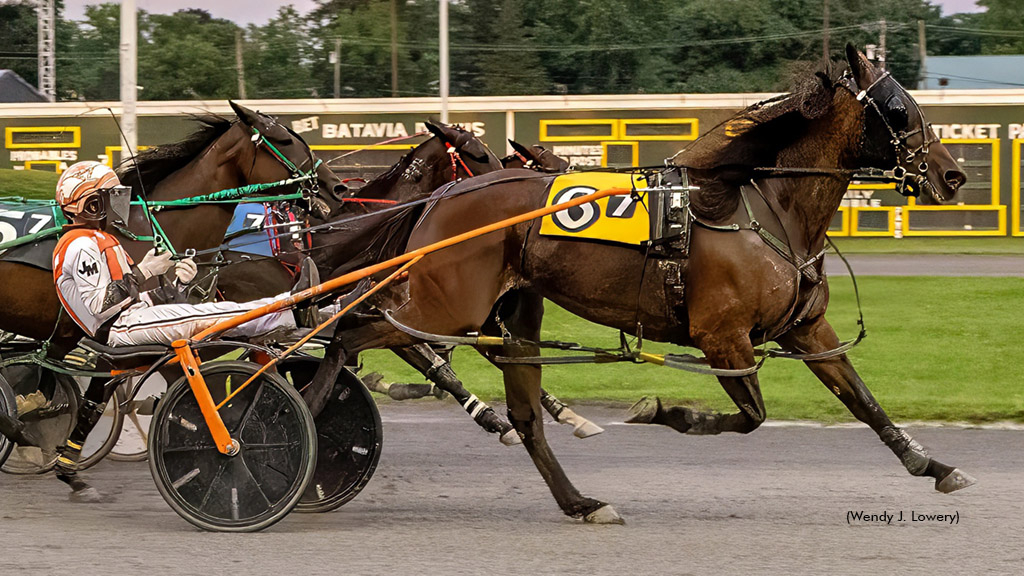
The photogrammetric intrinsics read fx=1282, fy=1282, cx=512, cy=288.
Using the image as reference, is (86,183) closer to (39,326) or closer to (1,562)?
(39,326)

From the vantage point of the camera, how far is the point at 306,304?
596 cm

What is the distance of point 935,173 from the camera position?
5707 mm

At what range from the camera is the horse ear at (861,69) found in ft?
19.0

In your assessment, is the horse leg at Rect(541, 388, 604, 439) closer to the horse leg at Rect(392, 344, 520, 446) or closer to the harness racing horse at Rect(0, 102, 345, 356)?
the horse leg at Rect(392, 344, 520, 446)

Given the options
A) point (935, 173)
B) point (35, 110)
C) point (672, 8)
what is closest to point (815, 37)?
point (672, 8)

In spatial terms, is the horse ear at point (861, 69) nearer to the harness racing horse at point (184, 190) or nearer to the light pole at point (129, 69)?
the harness racing horse at point (184, 190)

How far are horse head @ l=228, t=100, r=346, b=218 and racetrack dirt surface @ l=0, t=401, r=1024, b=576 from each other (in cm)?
158

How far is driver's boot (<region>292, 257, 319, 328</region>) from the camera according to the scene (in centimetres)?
591

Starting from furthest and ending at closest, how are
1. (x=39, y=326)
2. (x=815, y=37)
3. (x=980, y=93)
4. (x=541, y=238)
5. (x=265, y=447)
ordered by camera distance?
1. (x=815, y=37)
2. (x=980, y=93)
3. (x=39, y=326)
4. (x=541, y=238)
5. (x=265, y=447)

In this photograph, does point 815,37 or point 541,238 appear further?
point 815,37

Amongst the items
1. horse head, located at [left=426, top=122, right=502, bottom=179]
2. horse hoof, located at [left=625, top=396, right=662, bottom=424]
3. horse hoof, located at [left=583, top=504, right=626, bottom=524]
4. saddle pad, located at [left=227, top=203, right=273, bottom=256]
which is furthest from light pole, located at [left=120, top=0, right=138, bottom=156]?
horse hoof, located at [left=583, top=504, right=626, bottom=524]

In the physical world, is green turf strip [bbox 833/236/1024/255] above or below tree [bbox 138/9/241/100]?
below

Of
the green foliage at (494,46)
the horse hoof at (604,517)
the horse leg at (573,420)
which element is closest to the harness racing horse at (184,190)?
the horse leg at (573,420)

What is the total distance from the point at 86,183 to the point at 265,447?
1598 mm
